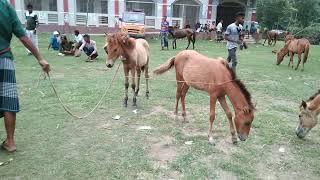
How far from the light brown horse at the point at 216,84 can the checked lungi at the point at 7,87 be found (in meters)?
2.89

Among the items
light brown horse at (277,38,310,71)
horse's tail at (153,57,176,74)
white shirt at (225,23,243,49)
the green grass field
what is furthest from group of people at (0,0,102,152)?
light brown horse at (277,38,310,71)

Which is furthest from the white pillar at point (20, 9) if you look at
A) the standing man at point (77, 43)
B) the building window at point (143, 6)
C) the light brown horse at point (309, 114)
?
the light brown horse at point (309, 114)

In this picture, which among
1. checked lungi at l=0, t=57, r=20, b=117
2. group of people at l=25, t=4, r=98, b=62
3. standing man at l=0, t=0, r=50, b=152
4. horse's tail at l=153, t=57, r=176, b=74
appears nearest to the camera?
standing man at l=0, t=0, r=50, b=152

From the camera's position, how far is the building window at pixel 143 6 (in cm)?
3092

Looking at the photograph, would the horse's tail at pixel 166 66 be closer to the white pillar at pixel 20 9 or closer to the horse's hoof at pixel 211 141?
the horse's hoof at pixel 211 141

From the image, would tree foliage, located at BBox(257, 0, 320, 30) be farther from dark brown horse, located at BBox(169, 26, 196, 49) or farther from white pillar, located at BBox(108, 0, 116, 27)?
dark brown horse, located at BBox(169, 26, 196, 49)

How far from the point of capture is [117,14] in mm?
A: 30375

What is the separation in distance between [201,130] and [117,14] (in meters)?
25.9

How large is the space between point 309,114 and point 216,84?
1.76 metres

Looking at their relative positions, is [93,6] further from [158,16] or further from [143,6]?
[158,16]

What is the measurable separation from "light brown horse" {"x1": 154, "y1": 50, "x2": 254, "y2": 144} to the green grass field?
0.48 m

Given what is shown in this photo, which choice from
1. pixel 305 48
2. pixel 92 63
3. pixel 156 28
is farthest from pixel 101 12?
pixel 305 48

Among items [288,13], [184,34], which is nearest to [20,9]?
[184,34]

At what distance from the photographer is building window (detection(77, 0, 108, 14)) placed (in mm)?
30306
